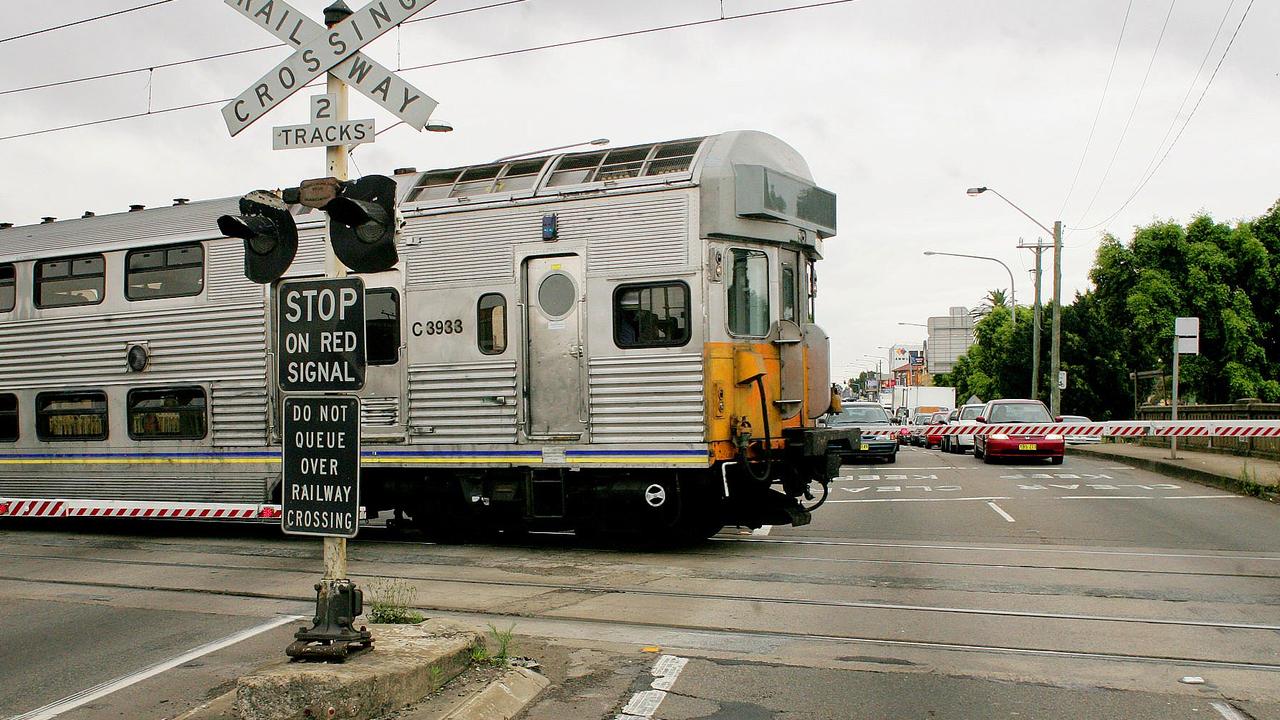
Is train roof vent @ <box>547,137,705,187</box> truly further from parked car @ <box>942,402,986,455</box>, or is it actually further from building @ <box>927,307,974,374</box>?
building @ <box>927,307,974,374</box>

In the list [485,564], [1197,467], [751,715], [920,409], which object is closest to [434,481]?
[485,564]

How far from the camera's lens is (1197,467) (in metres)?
21.8

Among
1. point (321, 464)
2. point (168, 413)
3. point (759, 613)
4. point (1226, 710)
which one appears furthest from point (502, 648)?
point (168, 413)

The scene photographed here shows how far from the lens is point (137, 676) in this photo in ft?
21.8

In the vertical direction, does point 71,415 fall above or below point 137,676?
above

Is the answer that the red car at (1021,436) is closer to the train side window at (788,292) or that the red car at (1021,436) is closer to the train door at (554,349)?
the train side window at (788,292)

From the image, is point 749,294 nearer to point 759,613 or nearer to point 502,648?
point 759,613

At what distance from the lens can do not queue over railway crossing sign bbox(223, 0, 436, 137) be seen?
249 inches

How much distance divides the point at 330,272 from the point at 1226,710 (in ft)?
17.3

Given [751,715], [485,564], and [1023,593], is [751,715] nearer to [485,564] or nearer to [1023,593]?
[1023,593]

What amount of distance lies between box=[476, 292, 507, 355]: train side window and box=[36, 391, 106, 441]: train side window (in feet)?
17.5

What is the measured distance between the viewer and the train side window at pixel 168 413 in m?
13.1

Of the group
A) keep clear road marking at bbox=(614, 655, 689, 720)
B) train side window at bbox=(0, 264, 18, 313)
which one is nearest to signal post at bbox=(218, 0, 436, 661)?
keep clear road marking at bbox=(614, 655, 689, 720)

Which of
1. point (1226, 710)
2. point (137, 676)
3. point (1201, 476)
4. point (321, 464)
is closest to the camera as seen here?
point (1226, 710)
